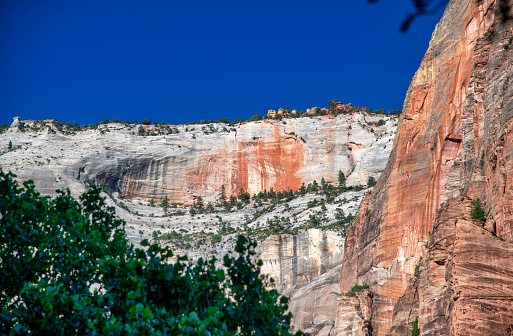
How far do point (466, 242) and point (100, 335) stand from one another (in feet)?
61.5

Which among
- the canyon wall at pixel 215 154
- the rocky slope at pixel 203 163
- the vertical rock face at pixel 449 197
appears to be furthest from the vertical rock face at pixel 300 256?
the canyon wall at pixel 215 154

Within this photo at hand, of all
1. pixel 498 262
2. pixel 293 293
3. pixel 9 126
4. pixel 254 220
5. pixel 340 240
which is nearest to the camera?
pixel 498 262

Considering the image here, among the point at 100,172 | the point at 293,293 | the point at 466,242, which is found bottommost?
the point at 293,293

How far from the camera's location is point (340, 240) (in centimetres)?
9444

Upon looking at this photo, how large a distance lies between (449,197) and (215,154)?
4260 inches

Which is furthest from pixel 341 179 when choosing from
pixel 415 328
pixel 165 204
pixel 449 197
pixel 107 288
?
pixel 107 288

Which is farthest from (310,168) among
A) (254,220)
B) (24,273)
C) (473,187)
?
(24,273)

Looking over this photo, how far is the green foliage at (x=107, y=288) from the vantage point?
53.0ft

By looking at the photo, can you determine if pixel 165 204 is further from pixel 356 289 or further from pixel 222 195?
pixel 356 289

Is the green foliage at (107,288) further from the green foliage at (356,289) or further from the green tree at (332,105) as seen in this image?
the green tree at (332,105)

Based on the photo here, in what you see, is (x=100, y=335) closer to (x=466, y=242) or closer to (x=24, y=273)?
(x=24, y=273)

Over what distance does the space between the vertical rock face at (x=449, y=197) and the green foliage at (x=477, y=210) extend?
35cm

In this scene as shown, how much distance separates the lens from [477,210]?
32719 mm

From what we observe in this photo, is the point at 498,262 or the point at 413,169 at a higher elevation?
the point at 413,169
